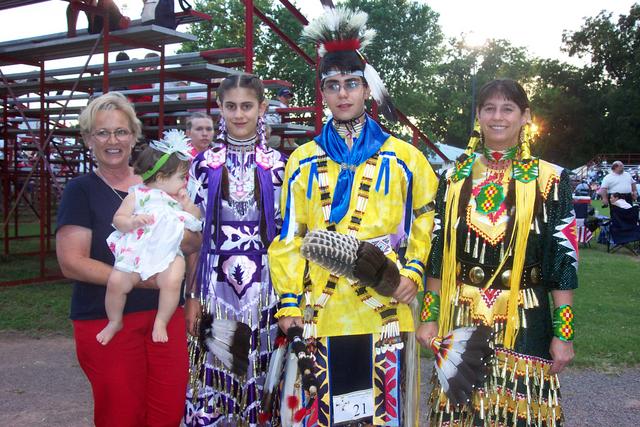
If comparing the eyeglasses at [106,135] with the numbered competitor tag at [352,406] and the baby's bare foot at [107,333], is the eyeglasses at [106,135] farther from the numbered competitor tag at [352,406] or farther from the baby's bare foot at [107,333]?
the numbered competitor tag at [352,406]

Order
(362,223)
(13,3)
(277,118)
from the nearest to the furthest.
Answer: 1. (362,223)
2. (13,3)
3. (277,118)

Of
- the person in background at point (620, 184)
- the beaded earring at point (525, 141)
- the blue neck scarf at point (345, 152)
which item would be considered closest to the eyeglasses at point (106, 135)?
the blue neck scarf at point (345, 152)

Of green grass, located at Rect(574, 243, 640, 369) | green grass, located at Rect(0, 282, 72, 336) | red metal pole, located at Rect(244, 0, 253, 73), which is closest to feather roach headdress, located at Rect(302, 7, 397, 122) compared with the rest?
red metal pole, located at Rect(244, 0, 253, 73)

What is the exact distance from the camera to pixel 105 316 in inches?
99.2

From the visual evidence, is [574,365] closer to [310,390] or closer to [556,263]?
[556,263]

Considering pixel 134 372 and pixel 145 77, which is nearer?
pixel 134 372

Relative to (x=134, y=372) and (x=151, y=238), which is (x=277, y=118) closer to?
(x=151, y=238)

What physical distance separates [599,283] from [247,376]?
7103mm

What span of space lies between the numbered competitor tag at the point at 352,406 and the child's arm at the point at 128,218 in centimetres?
114

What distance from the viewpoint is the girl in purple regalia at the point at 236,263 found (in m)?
3.04

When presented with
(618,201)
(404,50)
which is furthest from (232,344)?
(404,50)

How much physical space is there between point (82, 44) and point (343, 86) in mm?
5284

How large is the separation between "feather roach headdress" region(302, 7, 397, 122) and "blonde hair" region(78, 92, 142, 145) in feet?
3.00

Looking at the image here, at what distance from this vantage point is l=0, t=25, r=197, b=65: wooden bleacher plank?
20.4ft
